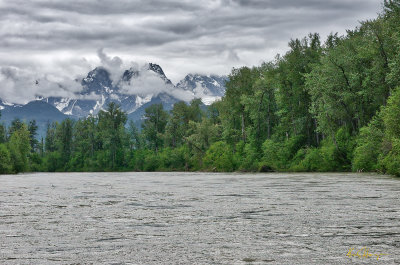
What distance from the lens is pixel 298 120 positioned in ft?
235

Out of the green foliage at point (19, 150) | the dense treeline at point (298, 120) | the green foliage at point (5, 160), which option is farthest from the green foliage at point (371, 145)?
the green foliage at point (19, 150)

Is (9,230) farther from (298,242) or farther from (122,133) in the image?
(122,133)

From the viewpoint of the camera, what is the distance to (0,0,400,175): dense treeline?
5035cm

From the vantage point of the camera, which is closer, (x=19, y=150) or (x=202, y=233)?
(x=202, y=233)

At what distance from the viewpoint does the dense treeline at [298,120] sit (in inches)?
1982

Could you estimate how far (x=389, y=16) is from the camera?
51656 millimetres

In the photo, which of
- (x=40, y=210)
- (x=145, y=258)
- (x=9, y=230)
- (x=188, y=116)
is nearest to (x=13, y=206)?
(x=40, y=210)

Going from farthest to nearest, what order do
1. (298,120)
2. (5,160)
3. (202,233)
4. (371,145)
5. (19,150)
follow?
(19,150)
(5,160)
(298,120)
(371,145)
(202,233)

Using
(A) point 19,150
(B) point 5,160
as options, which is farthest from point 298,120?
(A) point 19,150

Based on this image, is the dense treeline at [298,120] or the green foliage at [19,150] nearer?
the dense treeline at [298,120]

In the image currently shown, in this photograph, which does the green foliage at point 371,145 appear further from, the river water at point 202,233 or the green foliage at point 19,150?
the green foliage at point 19,150

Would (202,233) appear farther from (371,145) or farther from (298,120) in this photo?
(298,120)

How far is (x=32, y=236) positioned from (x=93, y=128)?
4872 inches

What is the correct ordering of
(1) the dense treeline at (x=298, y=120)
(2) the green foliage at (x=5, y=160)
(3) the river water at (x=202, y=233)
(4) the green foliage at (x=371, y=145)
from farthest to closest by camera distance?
(2) the green foliage at (x=5, y=160) < (1) the dense treeline at (x=298, y=120) < (4) the green foliage at (x=371, y=145) < (3) the river water at (x=202, y=233)
